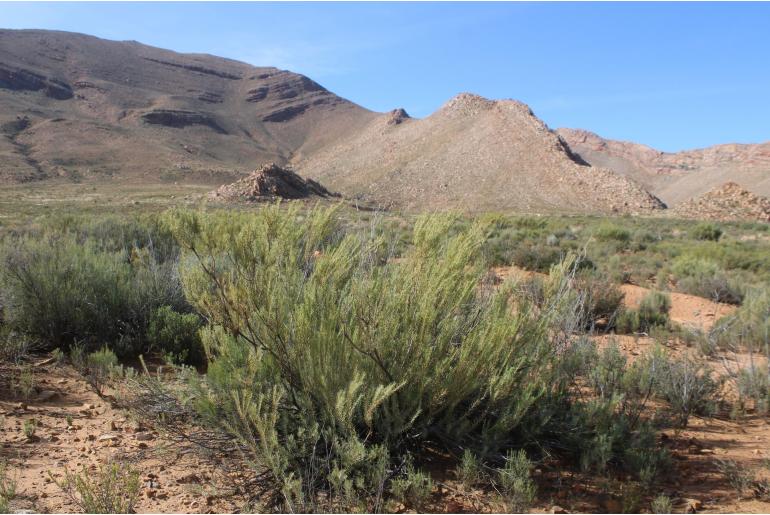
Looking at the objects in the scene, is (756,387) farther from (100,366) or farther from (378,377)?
(100,366)

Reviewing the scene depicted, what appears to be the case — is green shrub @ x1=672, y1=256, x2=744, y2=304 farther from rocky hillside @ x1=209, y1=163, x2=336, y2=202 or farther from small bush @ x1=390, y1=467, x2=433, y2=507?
rocky hillside @ x1=209, y1=163, x2=336, y2=202

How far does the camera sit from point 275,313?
11.3 feet

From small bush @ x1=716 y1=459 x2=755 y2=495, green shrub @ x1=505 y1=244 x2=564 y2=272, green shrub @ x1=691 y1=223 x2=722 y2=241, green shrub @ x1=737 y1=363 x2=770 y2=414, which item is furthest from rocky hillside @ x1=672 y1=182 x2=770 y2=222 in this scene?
small bush @ x1=716 y1=459 x2=755 y2=495

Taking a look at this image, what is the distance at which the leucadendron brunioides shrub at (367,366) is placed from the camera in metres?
3.28

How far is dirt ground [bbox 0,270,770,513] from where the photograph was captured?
3.29m

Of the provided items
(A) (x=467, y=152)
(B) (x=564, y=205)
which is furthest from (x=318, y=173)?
(B) (x=564, y=205)

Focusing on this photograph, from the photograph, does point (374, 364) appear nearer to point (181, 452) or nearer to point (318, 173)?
point (181, 452)

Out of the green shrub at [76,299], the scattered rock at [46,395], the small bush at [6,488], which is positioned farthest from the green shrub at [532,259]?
the small bush at [6,488]

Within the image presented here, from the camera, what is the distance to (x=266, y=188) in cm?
4188

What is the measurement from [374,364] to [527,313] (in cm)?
111

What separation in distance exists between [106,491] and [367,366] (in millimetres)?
1515

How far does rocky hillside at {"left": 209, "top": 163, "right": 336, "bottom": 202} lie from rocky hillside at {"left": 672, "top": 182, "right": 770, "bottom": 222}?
1087 inches

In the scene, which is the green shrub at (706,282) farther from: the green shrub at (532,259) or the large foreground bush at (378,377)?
the large foreground bush at (378,377)

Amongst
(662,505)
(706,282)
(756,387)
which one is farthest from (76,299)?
(706,282)
